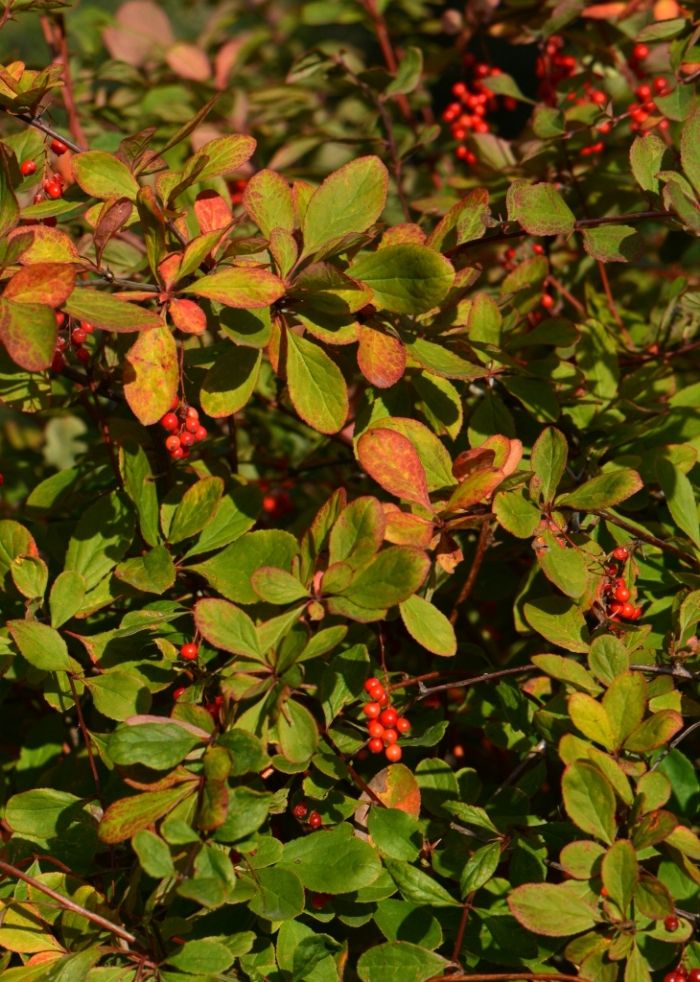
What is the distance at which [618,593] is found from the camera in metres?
1.09

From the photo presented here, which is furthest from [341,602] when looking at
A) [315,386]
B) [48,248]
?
[48,248]

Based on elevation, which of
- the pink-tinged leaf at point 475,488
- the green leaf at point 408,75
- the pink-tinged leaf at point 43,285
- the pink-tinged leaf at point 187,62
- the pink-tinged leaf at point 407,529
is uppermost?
the pink-tinged leaf at point 43,285

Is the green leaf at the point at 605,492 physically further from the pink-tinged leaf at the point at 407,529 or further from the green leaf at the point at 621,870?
the green leaf at the point at 621,870

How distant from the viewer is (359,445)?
1.05 meters

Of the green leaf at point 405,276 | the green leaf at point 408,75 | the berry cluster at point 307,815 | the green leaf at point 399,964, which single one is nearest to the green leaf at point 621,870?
the green leaf at point 399,964

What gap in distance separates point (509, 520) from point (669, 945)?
434mm

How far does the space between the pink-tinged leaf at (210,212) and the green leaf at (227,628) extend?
46 cm

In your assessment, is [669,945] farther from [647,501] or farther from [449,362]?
[449,362]

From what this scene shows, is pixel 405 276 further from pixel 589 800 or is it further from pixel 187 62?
pixel 187 62

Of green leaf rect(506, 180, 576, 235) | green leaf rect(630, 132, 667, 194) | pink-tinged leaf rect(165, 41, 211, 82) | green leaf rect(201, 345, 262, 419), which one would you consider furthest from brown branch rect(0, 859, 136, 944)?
pink-tinged leaf rect(165, 41, 211, 82)

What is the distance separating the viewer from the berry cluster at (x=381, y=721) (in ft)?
3.35

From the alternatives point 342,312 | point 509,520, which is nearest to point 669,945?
point 509,520

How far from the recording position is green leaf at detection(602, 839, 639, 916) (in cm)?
89

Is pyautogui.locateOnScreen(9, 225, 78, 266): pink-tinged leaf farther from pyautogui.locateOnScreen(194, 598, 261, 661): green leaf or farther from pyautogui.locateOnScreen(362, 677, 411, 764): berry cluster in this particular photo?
pyautogui.locateOnScreen(362, 677, 411, 764): berry cluster
